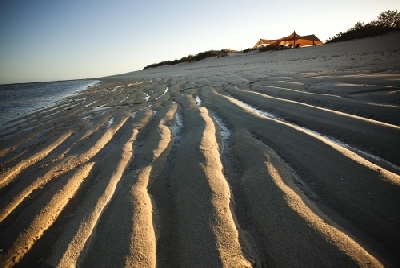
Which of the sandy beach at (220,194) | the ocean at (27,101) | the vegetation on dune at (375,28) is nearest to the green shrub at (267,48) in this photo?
the vegetation on dune at (375,28)

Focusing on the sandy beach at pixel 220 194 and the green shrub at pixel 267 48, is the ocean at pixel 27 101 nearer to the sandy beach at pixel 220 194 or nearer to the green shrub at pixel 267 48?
the sandy beach at pixel 220 194

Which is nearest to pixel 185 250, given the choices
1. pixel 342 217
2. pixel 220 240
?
pixel 220 240

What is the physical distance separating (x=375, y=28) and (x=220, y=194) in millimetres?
14044

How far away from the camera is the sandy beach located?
1.01 m

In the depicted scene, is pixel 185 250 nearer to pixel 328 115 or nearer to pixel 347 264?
pixel 347 264

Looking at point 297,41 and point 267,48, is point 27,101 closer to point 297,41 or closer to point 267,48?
point 267,48

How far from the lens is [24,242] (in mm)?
1226

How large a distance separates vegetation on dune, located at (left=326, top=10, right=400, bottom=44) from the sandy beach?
1111 centimetres

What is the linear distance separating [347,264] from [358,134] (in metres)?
1.41

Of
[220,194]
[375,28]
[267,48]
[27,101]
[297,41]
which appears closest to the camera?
[220,194]

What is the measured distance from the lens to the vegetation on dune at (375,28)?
10628mm

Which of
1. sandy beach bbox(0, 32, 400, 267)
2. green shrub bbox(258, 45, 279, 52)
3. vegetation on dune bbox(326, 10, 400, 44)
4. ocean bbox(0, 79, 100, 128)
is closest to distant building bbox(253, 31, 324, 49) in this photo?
green shrub bbox(258, 45, 279, 52)

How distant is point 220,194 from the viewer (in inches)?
54.4

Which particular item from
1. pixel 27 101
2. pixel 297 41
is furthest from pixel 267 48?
pixel 27 101
